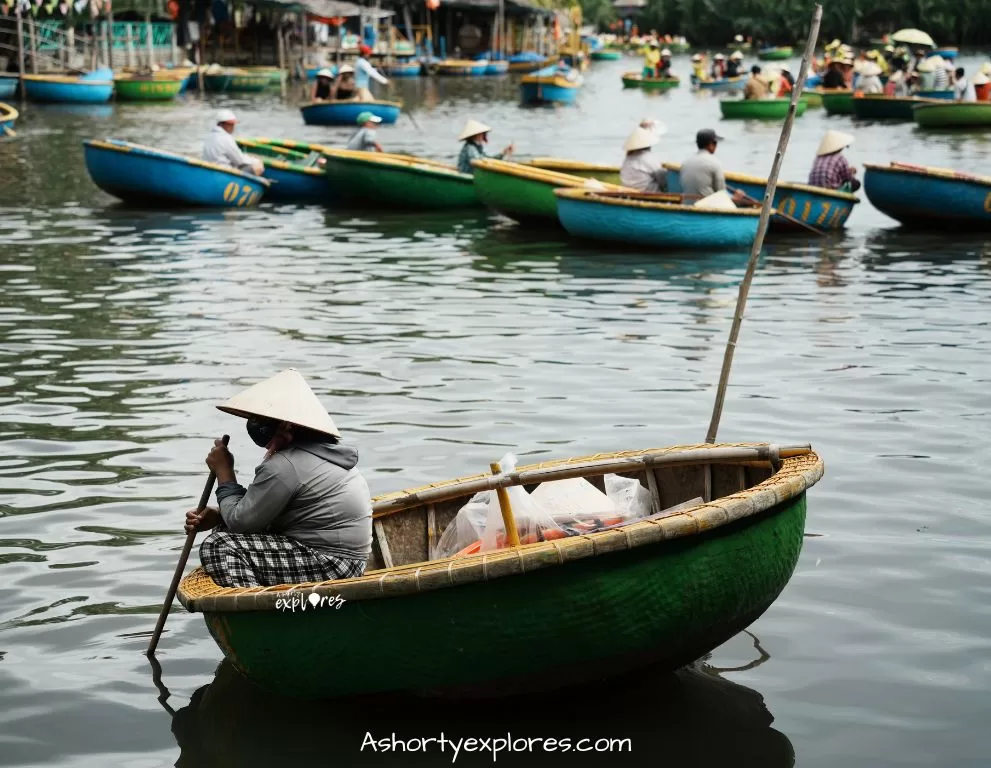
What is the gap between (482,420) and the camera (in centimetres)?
932

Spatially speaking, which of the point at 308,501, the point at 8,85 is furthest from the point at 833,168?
the point at 8,85

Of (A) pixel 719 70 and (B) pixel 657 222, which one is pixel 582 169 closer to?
(B) pixel 657 222

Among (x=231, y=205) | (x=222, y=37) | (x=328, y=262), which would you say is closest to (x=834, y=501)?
(x=328, y=262)

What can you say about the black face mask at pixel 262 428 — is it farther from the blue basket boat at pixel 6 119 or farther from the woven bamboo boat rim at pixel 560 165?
the blue basket boat at pixel 6 119

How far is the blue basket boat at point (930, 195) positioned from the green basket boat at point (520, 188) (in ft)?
11.9

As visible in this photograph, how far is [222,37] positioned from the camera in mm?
56812

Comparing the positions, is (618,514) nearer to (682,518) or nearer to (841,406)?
(682,518)

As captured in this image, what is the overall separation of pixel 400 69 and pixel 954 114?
106 feet

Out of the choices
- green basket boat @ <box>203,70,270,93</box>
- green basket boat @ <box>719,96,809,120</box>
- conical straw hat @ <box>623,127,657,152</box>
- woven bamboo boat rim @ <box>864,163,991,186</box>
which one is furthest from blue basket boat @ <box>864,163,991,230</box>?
green basket boat @ <box>203,70,270,93</box>

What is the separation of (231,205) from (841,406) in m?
11.6

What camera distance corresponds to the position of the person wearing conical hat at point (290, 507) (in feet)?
17.7

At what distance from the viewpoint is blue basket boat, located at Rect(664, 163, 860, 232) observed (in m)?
16.7

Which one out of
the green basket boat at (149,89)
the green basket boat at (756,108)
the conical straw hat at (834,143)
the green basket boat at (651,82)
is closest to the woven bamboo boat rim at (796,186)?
the conical straw hat at (834,143)

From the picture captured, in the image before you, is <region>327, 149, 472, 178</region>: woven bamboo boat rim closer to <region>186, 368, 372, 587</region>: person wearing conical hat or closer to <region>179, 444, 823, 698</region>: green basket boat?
<region>186, 368, 372, 587</region>: person wearing conical hat
